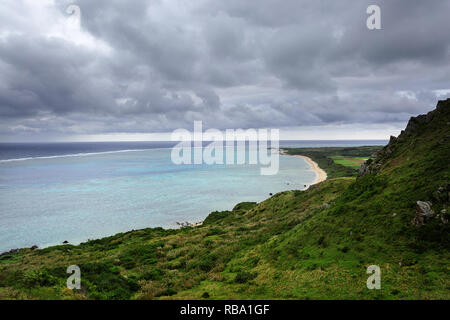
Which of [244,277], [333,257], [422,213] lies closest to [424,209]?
[422,213]

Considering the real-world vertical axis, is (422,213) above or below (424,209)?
below

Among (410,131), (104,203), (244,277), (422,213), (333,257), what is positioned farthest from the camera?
(104,203)

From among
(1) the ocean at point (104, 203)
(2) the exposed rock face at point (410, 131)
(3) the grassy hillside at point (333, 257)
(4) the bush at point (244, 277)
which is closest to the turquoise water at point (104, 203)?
(1) the ocean at point (104, 203)

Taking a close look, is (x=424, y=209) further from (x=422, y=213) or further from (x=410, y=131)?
(x=410, y=131)

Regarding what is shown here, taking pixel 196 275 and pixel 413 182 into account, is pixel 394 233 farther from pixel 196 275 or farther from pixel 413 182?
pixel 196 275

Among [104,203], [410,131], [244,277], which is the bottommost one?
[104,203]

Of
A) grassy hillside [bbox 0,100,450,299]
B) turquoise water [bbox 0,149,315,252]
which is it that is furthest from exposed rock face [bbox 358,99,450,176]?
turquoise water [bbox 0,149,315,252]

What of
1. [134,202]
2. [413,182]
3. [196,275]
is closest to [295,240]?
[196,275]

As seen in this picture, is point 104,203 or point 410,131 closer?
point 410,131
